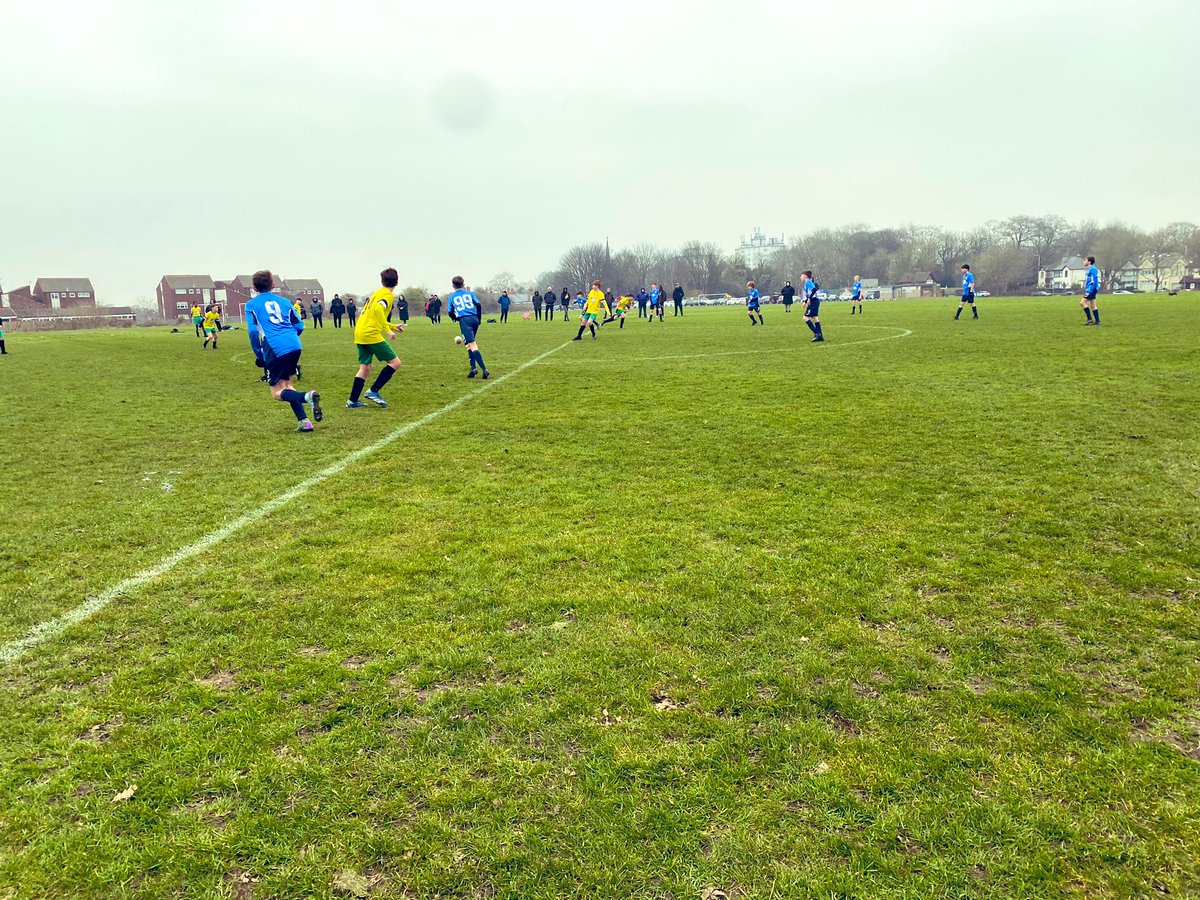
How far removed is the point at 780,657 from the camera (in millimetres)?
3246

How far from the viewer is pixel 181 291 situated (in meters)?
120

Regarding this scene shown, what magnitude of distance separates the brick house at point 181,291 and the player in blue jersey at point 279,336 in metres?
127

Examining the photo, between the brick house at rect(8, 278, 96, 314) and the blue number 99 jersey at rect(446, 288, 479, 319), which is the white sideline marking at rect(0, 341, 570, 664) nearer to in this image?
the blue number 99 jersey at rect(446, 288, 479, 319)

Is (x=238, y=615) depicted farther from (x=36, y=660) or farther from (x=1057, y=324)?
(x=1057, y=324)

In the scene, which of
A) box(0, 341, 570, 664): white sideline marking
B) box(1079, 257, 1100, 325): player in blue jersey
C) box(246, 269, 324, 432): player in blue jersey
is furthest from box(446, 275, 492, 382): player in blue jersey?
box(1079, 257, 1100, 325): player in blue jersey

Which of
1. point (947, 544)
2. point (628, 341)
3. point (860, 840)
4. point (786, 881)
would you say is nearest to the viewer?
point (786, 881)

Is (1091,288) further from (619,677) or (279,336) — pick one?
(619,677)

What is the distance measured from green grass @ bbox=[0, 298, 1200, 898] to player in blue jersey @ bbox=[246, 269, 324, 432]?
1981 mm

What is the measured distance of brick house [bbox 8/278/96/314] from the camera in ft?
369

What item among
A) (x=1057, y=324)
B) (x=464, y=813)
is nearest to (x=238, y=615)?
(x=464, y=813)

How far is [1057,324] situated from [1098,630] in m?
24.4

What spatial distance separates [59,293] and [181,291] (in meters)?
17.6

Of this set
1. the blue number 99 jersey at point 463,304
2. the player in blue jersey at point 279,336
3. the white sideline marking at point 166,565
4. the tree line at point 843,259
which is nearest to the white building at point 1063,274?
the tree line at point 843,259

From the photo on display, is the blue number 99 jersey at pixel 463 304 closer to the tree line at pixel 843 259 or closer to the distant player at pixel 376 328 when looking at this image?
the distant player at pixel 376 328
